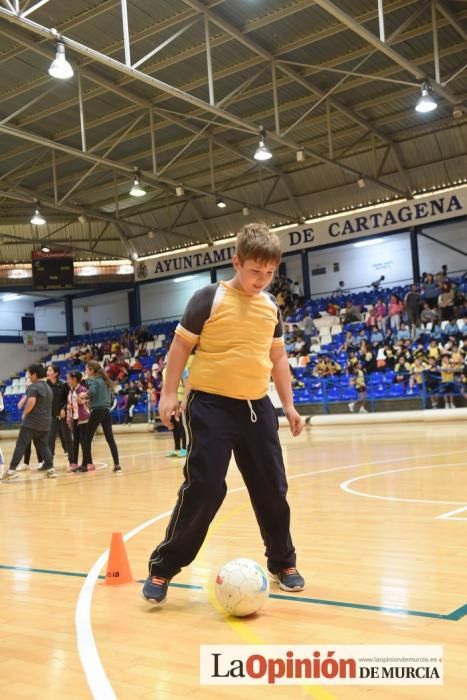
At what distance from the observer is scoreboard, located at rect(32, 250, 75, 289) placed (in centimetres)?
2908

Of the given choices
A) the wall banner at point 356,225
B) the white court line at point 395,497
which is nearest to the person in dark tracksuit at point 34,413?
the white court line at point 395,497

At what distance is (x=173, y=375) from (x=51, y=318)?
3818 centimetres

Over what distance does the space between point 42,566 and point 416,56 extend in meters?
18.4

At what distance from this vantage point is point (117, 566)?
13.6 feet

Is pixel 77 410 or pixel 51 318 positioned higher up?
pixel 51 318

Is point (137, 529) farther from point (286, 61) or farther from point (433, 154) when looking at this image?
point (433, 154)

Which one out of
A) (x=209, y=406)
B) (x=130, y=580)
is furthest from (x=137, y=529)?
(x=209, y=406)

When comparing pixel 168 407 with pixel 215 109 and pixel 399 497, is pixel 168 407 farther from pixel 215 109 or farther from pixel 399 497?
pixel 215 109

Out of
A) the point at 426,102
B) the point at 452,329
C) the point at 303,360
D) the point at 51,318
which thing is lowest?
the point at 303,360

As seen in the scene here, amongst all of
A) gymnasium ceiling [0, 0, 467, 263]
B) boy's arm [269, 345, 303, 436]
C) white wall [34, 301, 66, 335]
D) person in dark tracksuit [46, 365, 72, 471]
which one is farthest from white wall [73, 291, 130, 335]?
boy's arm [269, 345, 303, 436]

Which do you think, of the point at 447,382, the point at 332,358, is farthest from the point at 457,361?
the point at 332,358

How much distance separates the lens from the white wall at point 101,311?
38.3 meters

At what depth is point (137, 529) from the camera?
5.96m

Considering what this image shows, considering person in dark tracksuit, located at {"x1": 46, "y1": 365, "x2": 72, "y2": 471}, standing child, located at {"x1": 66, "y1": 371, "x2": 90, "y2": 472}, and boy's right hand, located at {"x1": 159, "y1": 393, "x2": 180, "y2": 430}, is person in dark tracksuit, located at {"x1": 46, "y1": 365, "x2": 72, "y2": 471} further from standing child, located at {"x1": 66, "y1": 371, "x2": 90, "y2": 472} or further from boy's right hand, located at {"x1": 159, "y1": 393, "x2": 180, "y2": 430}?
boy's right hand, located at {"x1": 159, "y1": 393, "x2": 180, "y2": 430}
